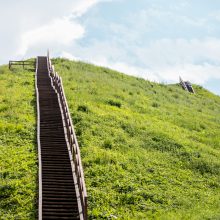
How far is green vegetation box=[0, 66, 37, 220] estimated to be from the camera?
1879 centimetres

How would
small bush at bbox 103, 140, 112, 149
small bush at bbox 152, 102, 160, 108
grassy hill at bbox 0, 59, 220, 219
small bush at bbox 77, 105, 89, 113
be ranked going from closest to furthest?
grassy hill at bbox 0, 59, 220, 219, small bush at bbox 103, 140, 112, 149, small bush at bbox 77, 105, 89, 113, small bush at bbox 152, 102, 160, 108

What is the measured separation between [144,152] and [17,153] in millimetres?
7710

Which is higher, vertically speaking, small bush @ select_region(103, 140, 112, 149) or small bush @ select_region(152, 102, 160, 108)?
small bush @ select_region(152, 102, 160, 108)

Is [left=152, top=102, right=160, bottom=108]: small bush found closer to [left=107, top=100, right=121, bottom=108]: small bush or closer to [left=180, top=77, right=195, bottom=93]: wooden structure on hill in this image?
[left=107, top=100, right=121, bottom=108]: small bush

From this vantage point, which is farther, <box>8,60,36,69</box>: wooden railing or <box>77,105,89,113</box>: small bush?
<box>8,60,36,69</box>: wooden railing

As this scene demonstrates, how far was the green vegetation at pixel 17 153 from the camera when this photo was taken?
61.6 ft

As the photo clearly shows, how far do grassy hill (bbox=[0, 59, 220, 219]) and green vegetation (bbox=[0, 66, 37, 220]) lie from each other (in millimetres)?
43

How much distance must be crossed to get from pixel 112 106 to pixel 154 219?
61.0 ft

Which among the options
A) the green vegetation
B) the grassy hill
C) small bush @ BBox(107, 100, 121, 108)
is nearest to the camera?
the green vegetation

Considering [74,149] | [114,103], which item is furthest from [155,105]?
[74,149]

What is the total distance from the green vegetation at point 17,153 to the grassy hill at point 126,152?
4 centimetres

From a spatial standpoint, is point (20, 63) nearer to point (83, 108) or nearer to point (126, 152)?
point (83, 108)

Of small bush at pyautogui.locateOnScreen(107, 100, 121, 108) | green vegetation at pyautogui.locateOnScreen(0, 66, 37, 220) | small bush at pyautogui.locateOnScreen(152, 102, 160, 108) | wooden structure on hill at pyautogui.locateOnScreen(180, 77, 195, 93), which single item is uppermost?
wooden structure on hill at pyautogui.locateOnScreen(180, 77, 195, 93)

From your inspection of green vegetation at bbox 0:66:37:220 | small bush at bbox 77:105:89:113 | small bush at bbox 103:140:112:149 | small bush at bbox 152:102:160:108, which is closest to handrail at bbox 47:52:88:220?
small bush at bbox 77:105:89:113
